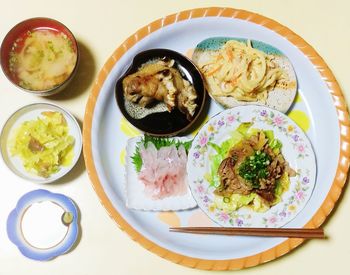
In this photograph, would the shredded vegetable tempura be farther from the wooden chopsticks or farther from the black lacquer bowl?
the wooden chopsticks

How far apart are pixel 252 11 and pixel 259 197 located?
2.70 feet

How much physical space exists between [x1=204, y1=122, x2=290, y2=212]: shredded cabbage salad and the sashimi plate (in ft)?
0.36

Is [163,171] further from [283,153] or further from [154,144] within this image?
[283,153]

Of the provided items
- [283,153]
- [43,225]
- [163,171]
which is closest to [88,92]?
[163,171]

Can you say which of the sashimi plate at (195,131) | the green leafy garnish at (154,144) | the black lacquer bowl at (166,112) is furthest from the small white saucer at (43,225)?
the black lacquer bowl at (166,112)

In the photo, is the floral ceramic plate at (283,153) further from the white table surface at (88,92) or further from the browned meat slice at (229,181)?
the white table surface at (88,92)

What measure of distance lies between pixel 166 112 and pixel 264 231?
633 millimetres

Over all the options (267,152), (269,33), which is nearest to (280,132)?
(267,152)

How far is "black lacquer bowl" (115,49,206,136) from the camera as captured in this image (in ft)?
7.02

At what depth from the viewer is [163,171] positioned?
7.00 feet

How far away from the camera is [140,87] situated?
2.09 meters

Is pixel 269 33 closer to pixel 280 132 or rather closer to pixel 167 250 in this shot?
pixel 280 132

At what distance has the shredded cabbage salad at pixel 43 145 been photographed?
7.06 feet

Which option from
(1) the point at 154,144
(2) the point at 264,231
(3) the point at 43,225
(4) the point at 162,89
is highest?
(4) the point at 162,89
